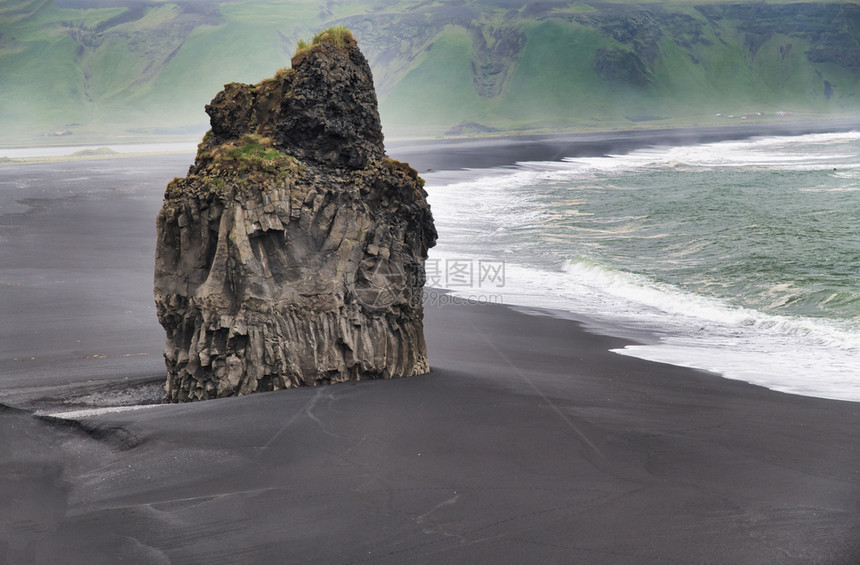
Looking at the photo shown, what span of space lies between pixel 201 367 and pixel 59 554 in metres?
2.87

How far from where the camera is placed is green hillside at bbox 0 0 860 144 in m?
138

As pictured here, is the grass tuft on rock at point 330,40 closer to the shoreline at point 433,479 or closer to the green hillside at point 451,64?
the shoreline at point 433,479

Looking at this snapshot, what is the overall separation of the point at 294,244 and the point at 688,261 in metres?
14.5

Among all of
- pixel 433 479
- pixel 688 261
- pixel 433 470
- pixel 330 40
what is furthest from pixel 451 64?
pixel 433 479

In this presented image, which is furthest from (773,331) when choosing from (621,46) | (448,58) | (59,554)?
(621,46)

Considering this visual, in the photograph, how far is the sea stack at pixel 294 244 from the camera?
6934 millimetres

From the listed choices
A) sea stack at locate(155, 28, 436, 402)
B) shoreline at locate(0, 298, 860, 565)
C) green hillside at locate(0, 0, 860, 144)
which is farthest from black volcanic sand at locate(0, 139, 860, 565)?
green hillside at locate(0, 0, 860, 144)

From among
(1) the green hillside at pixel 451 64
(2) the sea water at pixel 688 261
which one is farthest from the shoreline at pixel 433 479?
(1) the green hillside at pixel 451 64

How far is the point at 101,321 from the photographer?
10.6m

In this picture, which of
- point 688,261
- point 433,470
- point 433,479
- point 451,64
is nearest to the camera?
point 433,479

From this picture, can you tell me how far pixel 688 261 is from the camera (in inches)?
Result: 754

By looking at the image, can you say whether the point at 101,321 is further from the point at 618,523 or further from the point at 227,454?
the point at 618,523

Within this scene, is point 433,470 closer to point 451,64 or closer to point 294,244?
point 294,244

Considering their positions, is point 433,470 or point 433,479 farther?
point 433,470
